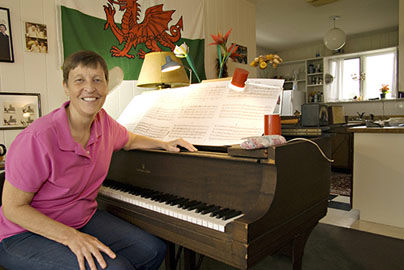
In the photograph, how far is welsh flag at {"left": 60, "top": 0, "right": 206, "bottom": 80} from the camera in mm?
2283

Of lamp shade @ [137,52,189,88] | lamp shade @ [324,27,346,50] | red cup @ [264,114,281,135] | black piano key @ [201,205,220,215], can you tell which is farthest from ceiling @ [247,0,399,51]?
black piano key @ [201,205,220,215]

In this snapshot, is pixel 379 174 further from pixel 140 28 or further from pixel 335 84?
pixel 335 84

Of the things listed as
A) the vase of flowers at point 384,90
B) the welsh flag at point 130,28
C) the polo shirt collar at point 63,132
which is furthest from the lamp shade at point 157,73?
the vase of flowers at point 384,90

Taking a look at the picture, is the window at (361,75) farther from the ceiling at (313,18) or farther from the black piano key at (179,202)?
the black piano key at (179,202)

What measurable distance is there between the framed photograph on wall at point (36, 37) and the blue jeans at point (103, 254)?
4.56 feet

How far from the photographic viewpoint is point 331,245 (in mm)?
2225

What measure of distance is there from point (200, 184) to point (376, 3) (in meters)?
5.35

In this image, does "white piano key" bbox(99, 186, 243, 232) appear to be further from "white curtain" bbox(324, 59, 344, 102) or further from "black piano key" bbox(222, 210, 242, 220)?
"white curtain" bbox(324, 59, 344, 102)

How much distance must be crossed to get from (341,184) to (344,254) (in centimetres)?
262

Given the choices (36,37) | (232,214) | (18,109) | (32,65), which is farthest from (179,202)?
(36,37)

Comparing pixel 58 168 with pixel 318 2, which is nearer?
pixel 58 168

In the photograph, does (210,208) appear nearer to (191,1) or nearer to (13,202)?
(13,202)

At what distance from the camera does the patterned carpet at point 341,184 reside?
156 inches

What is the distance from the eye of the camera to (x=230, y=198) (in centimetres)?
116
